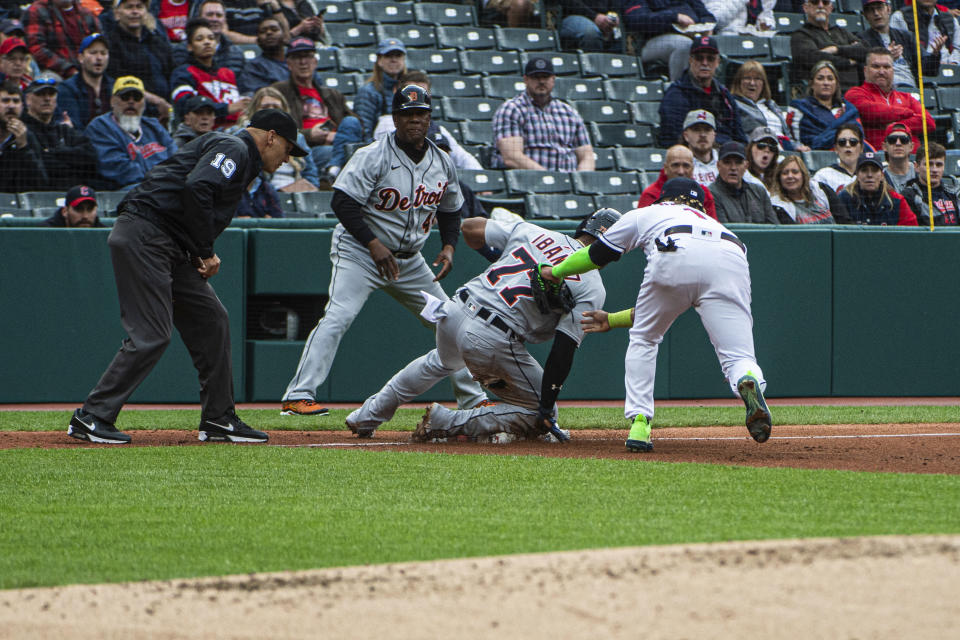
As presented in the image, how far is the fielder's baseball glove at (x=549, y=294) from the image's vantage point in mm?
6379

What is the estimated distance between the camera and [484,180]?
35.3 feet

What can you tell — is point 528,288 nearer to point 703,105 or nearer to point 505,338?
point 505,338

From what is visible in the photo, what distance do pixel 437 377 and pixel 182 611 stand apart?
3.89 m

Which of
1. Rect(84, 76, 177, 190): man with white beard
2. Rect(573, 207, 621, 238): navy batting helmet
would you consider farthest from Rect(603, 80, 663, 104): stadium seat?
Rect(573, 207, 621, 238): navy batting helmet

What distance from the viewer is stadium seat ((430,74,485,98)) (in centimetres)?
1280

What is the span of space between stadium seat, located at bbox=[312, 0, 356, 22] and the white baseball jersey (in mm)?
7682

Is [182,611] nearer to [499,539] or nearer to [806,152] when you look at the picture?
[499,539]

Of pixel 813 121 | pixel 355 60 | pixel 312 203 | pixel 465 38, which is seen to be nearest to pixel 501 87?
pixel 465 38

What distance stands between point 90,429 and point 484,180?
5088mm

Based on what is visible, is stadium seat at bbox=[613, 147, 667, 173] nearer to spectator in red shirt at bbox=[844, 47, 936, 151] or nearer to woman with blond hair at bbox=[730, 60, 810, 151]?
woman with blond hair at bbox=[730, 60, 810, 151]

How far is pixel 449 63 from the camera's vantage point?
1327 centimetres

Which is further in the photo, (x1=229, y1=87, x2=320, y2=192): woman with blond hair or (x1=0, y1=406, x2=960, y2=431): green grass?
(x1=229, y1=87, x2=320, y2=192): woman with blond hair

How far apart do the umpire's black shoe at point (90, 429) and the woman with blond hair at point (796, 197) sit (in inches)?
236

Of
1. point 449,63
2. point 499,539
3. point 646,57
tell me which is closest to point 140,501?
point 499,539
